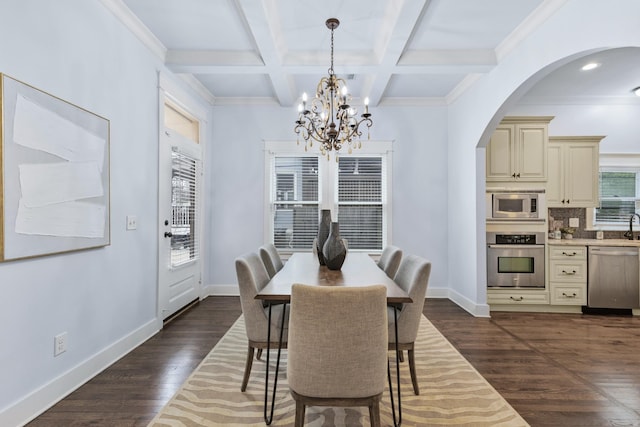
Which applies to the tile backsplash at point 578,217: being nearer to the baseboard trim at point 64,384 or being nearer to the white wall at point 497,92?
the white wall at point 497,92

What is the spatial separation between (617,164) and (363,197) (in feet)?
11.9

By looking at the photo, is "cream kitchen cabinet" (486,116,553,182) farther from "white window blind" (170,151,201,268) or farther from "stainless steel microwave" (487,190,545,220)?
"white window blind" (170,151,201,268)

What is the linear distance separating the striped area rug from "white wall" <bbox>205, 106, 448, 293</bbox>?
2290 mm

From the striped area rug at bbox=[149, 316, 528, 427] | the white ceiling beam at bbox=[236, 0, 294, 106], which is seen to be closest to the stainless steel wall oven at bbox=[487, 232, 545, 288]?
the striped area rug at bbox=[149, 316, 528, 427]

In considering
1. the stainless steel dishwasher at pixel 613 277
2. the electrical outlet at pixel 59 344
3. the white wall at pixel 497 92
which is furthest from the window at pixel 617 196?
the electrical outlet at pixel 59 344

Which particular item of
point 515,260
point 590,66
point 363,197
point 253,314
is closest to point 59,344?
point 253,314

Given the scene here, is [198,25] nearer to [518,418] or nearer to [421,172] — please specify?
[421,172]

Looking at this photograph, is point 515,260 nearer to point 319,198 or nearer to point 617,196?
point 617,196

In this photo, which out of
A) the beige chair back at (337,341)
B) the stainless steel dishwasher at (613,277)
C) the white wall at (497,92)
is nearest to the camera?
the beige chair back at (337,341)

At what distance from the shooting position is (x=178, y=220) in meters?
3.93

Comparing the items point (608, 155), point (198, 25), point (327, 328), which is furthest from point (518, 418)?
→ point (608, 155)

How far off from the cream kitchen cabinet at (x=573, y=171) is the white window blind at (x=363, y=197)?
2.19 metres

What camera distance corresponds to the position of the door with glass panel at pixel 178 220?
11.6 ft

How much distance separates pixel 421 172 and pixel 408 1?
2709 mm
